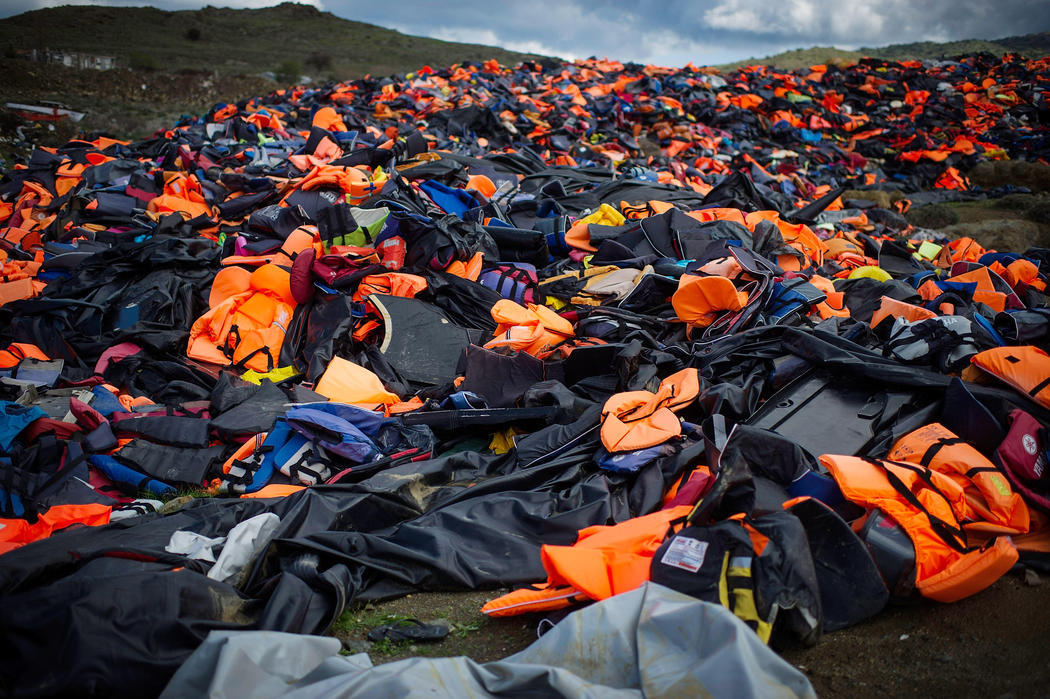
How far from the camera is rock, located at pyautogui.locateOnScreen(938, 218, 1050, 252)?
293 inches

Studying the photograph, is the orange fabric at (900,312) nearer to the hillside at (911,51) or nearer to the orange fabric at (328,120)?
the orange fabric at (328,120)

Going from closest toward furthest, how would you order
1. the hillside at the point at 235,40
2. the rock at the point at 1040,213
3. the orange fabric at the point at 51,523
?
the orange fabric at the point at 51,523
the rock at the point at 1040,213
the hillside at the point at 235,40

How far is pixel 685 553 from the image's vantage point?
6.83 feet

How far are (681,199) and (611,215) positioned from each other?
133 centimetres

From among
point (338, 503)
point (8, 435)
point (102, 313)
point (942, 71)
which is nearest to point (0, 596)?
point (338, 503)

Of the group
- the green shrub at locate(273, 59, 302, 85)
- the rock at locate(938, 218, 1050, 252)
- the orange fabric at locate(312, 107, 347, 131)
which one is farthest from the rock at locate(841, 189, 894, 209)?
the green shrub at locate(273, 59, 302, 85)

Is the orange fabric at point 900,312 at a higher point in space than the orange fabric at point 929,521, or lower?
higher

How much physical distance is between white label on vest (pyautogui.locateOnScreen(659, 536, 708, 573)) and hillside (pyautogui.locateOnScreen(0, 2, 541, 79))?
3152cm

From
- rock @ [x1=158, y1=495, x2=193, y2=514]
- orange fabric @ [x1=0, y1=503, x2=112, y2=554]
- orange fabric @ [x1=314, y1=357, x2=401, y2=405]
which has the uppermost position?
orange fabric @ [x1=314, y1=357, x2=401, y2=405]

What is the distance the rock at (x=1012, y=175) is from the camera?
32.8ft

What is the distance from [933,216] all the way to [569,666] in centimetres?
942

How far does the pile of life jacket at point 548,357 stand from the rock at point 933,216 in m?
0.29

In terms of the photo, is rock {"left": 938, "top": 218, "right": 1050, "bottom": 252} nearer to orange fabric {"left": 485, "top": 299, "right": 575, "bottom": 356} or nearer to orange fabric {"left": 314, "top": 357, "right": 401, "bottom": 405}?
orange fabric {"left": 485, "top": 299, "right": 575, "bottom": 356}

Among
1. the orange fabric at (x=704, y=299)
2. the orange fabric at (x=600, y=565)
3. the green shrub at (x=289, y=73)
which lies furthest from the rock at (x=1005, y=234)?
the green shrub at (x=289, y=73)
